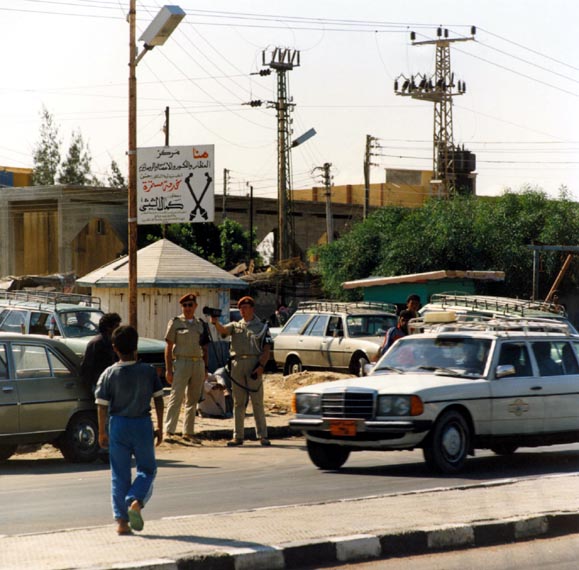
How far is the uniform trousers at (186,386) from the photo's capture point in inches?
623

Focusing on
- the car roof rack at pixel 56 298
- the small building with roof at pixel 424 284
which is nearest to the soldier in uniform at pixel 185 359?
the car roof rack at pixel 56 298

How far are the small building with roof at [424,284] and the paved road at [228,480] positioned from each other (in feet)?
53.2

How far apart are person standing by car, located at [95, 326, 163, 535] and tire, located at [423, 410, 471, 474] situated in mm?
4496

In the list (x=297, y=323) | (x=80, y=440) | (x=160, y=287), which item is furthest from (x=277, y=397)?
(x=80, y=440)

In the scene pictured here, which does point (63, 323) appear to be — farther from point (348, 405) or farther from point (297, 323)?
point (348, 405)

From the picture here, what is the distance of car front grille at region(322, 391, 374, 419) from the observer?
1245 cm

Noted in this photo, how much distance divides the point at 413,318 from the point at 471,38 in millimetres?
53982

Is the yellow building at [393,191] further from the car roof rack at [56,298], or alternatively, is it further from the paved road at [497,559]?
the paved road at [497,559]

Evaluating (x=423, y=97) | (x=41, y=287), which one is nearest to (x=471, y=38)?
(x=423, y=97)

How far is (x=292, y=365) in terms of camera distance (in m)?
28.3

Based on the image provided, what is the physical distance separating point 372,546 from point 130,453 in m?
1.83

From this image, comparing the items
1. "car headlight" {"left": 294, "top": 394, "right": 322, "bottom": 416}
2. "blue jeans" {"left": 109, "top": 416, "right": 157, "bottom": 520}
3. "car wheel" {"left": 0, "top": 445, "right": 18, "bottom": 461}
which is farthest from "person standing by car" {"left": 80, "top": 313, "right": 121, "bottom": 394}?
"blue jeans" {"left": 109, "top": 416, "right": 157, "bottom": 520}

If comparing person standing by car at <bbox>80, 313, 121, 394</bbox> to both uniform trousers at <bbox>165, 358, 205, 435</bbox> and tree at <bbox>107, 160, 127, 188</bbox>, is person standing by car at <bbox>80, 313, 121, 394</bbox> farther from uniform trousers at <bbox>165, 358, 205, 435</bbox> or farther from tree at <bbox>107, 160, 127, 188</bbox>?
tree at <bbox>107, 160, 127, 188</bbox>

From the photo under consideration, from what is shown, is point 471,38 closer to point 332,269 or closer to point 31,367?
point 332,269
